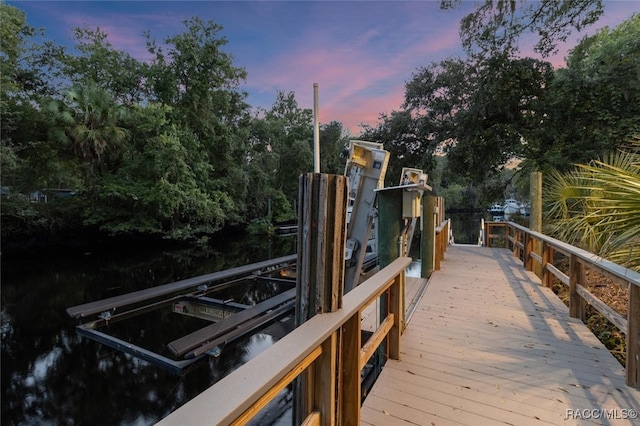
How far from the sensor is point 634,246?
7.36ft

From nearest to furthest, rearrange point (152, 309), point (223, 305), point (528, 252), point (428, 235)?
point (152, 309) < point (223, 305) < point (428, 235) < point (528, 252)

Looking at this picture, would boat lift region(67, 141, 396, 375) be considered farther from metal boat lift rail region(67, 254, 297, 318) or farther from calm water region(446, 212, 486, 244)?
calm water region(446, 212, 486, 244)

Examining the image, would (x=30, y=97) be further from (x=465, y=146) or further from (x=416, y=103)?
(x=465, y=146)

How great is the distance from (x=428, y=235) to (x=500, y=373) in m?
3.26

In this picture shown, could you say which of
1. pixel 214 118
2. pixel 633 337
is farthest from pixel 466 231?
pixel 633 337

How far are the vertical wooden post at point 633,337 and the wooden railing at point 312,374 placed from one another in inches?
60.7

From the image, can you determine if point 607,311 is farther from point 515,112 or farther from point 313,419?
point 515,112

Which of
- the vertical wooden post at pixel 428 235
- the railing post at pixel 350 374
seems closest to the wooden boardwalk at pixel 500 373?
the railing post at pixel 350 374

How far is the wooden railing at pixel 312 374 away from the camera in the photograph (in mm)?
810

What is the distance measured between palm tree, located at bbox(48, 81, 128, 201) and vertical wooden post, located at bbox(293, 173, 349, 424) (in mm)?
13746

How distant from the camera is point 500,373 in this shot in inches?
96.7

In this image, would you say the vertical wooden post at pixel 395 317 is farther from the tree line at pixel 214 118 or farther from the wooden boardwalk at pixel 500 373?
the tree line at pixel 214 118

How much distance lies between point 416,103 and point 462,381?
11.2 m

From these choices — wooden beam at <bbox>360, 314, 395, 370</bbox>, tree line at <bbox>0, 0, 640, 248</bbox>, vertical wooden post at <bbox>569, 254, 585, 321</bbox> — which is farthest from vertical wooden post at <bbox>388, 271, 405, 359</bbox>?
tree line at <bbox>0, 0, 640, 248</bbox>
